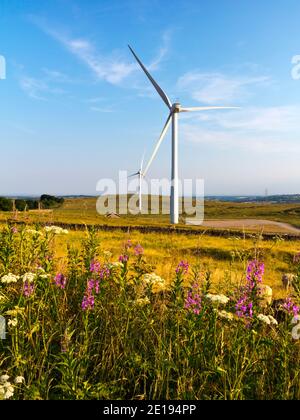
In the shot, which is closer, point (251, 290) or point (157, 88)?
point (251, 290)

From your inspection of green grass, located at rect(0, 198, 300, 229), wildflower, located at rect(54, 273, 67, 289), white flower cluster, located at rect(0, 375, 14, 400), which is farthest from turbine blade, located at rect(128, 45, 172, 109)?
white flower cluster, located at rect(0, 375, 14, 400)

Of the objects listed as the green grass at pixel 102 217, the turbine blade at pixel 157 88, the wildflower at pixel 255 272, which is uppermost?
the turbine blade at pixel 157 88

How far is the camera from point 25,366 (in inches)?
189

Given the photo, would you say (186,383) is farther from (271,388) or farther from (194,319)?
(271,388)

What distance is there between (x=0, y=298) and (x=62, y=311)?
3.41ft

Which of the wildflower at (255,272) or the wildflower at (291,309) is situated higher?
the wildflower at (255,272)

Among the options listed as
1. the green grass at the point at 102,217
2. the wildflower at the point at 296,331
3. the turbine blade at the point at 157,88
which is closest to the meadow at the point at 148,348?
the wildflower at the point at 296,331

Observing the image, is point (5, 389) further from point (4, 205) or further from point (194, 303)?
point (4, 205)

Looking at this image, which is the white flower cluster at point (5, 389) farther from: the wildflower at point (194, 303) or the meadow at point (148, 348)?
the wildflower at point (194, 303)

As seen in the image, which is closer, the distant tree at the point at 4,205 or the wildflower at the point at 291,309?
the wildflower at the point at 291,309

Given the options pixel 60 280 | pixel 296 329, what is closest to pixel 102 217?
pixel 60 280

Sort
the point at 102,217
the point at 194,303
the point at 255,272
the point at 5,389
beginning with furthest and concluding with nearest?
the point at 102,217 → the point at 255,272 → the point at 194,303 → the point at 5,389
